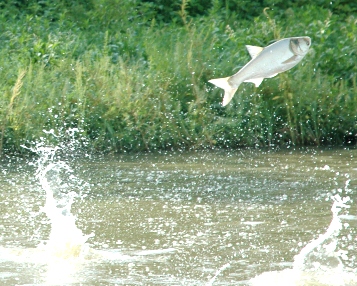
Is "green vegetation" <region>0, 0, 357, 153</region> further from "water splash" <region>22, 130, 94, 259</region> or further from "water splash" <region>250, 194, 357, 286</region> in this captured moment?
"water splash" <region>250, 194, 357, 286</region>

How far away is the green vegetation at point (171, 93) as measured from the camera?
9.64 m

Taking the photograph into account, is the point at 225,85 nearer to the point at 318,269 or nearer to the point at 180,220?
the point at 318,269

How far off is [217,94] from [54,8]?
5381mm

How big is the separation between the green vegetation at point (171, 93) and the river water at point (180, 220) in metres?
0.52

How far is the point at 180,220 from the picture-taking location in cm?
627

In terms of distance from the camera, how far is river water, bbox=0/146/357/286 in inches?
194

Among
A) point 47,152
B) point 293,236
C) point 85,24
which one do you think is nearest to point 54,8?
point 85,24

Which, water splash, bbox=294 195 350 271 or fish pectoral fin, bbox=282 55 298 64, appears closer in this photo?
fish pectoral fin, bbox=282 55 298 64

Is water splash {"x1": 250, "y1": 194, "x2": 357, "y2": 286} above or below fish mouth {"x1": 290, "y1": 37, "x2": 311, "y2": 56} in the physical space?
below

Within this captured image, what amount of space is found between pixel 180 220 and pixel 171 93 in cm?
422

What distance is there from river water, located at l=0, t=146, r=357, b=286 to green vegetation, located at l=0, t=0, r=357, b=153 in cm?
52

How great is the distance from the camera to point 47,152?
364 inches

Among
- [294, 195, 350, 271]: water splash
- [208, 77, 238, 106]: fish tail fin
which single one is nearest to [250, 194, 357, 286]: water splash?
[294, 195, 350, 271]: water splash

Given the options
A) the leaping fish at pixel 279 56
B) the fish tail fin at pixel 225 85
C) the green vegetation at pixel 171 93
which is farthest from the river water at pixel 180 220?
the leaping fish at pixel 279 56
